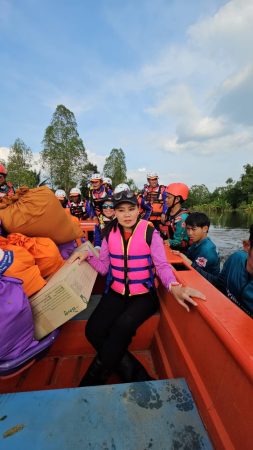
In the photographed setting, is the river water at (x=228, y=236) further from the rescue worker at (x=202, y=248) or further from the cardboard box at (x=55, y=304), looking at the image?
the cardboard box at (x=55, y=304)

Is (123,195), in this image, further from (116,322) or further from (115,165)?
(115,165)

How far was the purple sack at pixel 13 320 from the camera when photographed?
1.31m

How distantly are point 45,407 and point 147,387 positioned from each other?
1.67ft

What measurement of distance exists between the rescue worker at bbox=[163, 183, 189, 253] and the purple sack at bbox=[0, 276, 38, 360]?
103 inches

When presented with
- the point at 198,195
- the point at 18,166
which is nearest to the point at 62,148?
the point at 18,166

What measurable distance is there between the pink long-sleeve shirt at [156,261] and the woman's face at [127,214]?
0.23m

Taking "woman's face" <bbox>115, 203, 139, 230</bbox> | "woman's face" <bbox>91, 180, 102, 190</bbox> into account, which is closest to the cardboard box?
"woman's face" <bbox>115, 203, 139, 230</bbox>

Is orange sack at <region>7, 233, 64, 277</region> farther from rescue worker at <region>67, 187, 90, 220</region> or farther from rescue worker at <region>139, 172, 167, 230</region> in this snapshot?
rescue worker at <region>67, 187, 90, 220</region>

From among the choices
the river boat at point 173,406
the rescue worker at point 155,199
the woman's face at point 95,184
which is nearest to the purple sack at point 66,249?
the river boat at point 173,406

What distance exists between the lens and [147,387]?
1.28 m

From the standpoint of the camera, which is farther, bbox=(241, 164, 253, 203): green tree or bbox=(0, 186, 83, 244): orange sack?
bbox=(241, 164, 253, 203): green tree

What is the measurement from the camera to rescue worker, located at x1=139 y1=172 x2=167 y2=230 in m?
6.35

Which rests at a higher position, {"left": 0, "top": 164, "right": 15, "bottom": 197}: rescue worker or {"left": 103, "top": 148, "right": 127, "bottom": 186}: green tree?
{"left": 103, "top": 148, "right": 127, "bottom": 186}: green tree

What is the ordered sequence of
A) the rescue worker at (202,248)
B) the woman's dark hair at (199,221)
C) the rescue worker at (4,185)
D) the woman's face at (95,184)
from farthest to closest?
the woman's face at (95,184)
the rescue worker at (4,185)
the woman's dark hair at (199,221)
the rescue worker at (202,248)
